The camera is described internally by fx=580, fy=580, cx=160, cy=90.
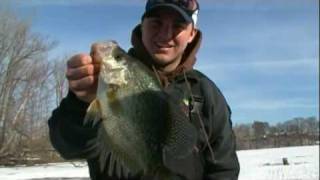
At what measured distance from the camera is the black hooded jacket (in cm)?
280

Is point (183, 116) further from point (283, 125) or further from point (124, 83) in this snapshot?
point (283, 125)

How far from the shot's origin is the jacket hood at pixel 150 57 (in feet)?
10.1

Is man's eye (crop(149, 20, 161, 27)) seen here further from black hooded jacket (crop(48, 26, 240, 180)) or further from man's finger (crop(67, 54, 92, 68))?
man's finger (crop(67, 54, 92, 68))

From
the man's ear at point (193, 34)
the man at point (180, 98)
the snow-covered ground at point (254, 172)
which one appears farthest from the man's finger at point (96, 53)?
the snow-covered ground at point (254, 172)

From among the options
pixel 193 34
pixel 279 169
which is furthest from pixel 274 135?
pixel 193 34

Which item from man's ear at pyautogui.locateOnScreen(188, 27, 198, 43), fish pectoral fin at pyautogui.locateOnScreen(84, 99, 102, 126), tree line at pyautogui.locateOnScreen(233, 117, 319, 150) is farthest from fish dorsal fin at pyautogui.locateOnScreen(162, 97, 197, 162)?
tree line at pyautogui.locateOnScreen(233, 117, 319, 150)

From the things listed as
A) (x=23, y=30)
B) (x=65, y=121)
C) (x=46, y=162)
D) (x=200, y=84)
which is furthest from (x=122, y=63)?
(x=46, y=162)

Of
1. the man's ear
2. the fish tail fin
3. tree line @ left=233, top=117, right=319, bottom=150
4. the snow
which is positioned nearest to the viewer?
the fish tail fin

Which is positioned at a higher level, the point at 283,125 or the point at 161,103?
the point at 161,103

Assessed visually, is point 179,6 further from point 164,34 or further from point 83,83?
point 83,83

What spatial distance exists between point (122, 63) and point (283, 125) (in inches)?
5226

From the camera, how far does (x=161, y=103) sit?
247 centimetres

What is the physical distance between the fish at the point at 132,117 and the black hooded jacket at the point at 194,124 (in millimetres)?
293

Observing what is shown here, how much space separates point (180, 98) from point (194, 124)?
163mm
